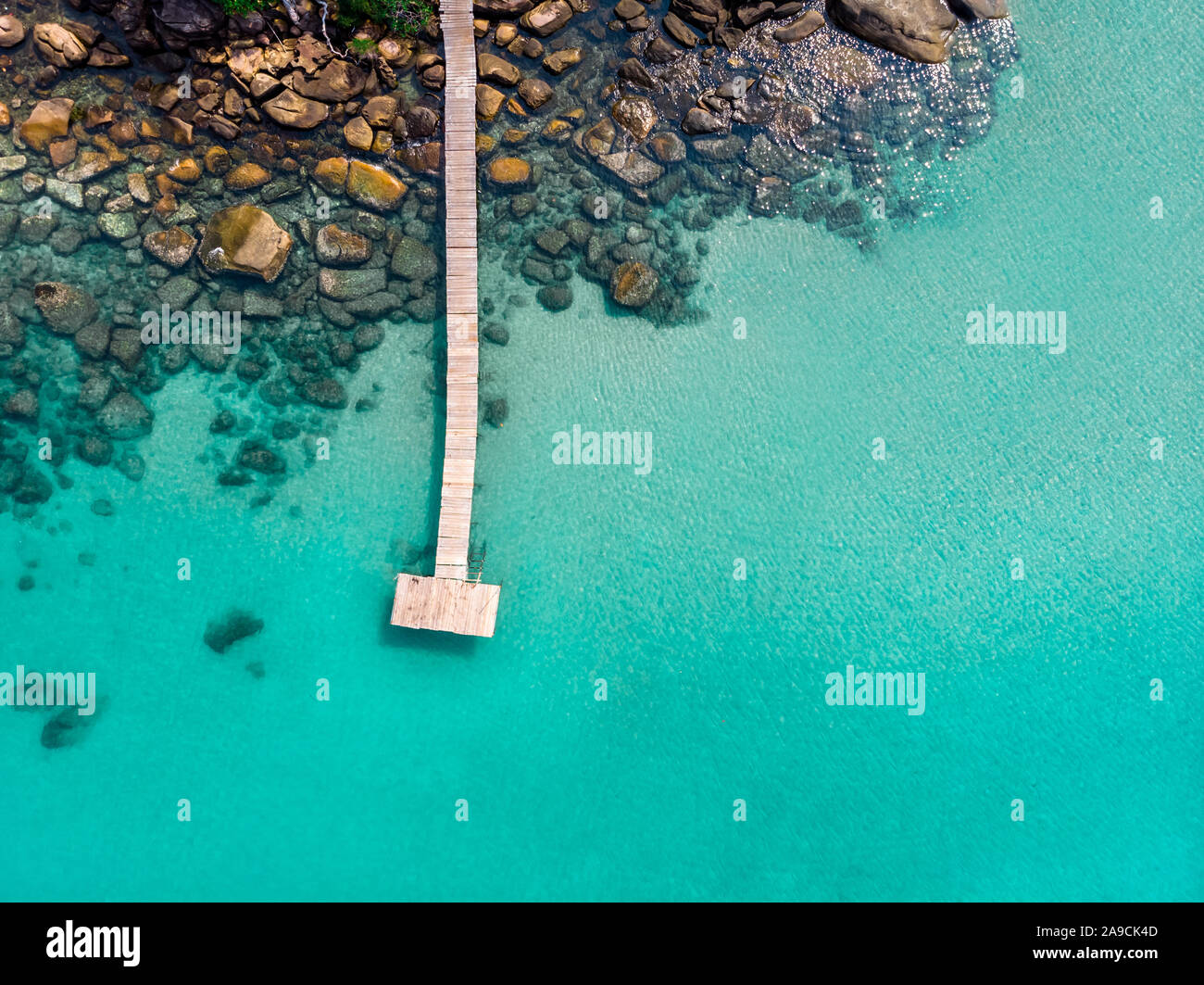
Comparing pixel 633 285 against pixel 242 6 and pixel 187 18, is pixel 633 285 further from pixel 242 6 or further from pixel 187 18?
pixel 187 18

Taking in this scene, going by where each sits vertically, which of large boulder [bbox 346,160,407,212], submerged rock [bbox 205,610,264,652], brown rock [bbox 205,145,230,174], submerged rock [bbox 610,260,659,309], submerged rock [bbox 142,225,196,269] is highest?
brown rock [bbox 205,145,230,174]

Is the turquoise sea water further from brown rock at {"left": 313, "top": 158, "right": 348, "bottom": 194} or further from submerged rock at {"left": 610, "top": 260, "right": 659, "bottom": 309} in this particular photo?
brown rock at {"left": 313, "top": 158, "right": 348, "bottom": 194}

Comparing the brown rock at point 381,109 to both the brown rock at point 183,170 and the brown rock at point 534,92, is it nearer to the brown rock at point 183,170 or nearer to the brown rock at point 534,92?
the brown rock at point 534,92

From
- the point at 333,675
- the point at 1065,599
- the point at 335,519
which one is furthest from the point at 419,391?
the point at 1065,599

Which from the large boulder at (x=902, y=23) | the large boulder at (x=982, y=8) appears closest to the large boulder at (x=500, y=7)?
the large boulder at (x=902, y=23)

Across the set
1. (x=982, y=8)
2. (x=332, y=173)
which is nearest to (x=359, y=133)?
(x=332, y=173)

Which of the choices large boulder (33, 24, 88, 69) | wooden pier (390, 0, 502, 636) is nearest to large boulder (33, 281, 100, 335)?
large boulder (33, 24, 88, 69)

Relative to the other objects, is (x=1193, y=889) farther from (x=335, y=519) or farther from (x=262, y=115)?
(x=262, y=115)
